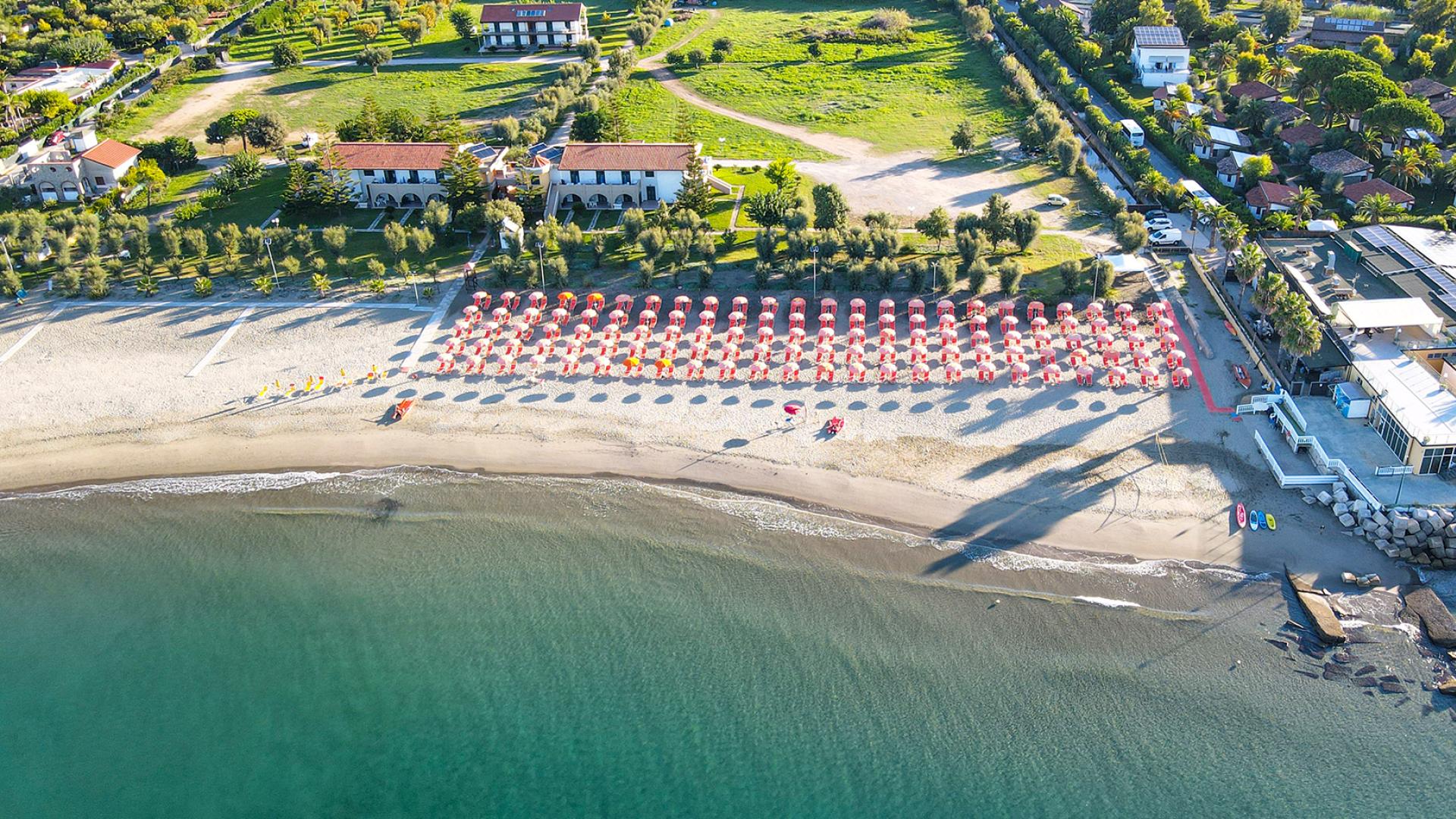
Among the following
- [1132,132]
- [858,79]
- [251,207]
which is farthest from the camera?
[858,79]

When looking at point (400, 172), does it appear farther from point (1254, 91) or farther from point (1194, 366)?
point (1254, 91)

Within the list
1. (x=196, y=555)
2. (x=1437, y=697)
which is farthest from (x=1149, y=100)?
(x=196, y=555)

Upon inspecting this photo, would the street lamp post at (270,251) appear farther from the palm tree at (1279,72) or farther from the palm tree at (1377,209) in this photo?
the palm tree at (1279,72)

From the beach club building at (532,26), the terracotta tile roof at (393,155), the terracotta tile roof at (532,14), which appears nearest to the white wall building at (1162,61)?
the beach club building at (532,26)

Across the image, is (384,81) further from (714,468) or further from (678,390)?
(714,468)

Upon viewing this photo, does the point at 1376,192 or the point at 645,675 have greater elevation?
the point at 1376,192

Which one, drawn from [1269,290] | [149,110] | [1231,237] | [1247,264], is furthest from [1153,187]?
[149,110]

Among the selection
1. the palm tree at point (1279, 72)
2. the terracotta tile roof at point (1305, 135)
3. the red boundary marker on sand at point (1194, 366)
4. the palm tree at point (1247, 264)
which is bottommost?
the red boundary marker on sand at point (1194, 366)

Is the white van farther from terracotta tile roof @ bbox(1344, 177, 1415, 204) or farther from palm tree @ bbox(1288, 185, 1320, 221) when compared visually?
palm tree @ bbox(1288, 185, 1320, 221)
